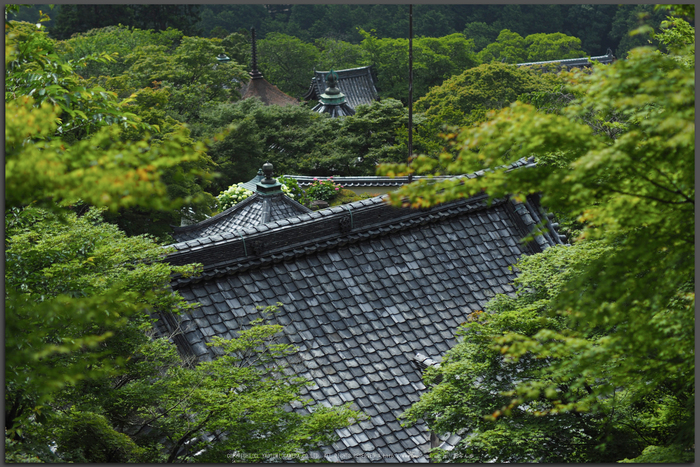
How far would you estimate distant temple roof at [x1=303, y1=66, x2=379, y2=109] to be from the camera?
48562 mm

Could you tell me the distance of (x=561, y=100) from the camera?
28250 mm

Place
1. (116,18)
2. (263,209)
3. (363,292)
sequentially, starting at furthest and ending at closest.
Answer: (116,18) → (263,209) → (363,292)

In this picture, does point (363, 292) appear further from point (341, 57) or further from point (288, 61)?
point (341, 57)

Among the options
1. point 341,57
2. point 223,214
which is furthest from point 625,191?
point 341,57

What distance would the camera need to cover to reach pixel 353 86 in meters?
51.3

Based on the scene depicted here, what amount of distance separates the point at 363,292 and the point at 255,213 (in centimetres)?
768

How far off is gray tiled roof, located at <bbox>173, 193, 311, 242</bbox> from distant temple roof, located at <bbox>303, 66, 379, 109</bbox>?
32153 millimetres

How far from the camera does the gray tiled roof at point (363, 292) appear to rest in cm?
821

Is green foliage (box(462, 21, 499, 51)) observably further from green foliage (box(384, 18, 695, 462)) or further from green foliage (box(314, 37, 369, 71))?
→ green foliage (box(384, 18, 695, 462))

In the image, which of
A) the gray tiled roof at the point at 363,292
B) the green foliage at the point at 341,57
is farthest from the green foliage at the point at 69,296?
the green foliage at the point at 341,57

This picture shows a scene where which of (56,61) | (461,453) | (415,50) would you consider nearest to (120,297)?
(56,61)

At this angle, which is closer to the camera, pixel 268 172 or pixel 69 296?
pixel 69 296

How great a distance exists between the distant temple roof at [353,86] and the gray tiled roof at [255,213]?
32.2m

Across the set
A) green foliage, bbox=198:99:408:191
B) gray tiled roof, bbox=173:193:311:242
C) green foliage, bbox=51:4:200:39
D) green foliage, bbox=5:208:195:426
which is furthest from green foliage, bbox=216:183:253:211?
green foliage, bbox=51:4:200:39
